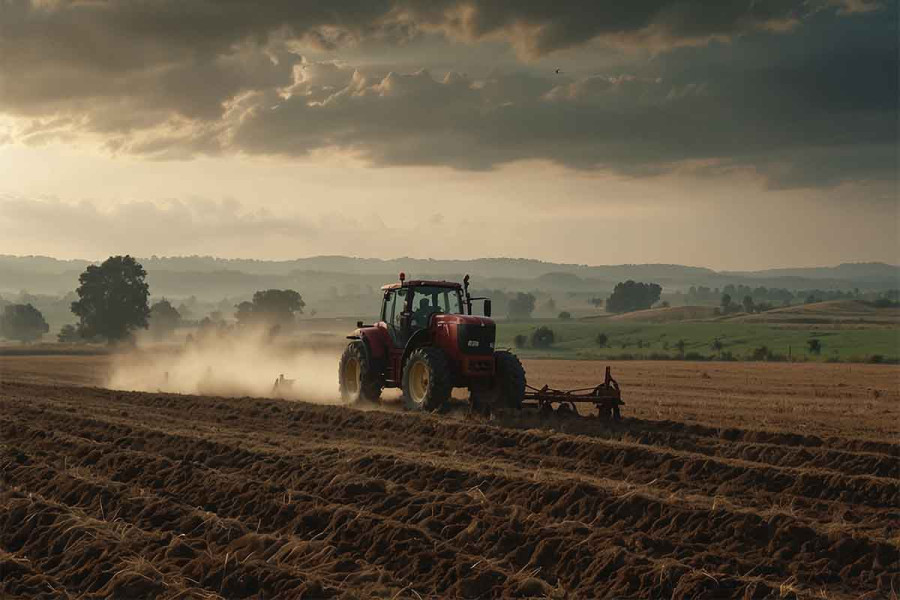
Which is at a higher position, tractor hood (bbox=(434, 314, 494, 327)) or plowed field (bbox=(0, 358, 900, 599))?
tractor hood (bbox=(434, 314, 494, 327))

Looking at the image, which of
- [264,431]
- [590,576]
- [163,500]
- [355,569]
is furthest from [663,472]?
[264,431]

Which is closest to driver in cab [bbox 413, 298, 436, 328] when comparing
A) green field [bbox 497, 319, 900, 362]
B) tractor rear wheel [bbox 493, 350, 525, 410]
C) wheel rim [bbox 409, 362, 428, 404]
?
wheel rim [bbox 409, 362, 428, 404]

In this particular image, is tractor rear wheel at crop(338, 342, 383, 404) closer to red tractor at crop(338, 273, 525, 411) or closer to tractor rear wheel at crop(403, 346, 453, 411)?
red tractor at crop(338, 273, 525, 411)

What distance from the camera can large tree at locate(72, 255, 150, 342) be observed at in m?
80.6

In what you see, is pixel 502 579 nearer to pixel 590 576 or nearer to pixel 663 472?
pixel 590 576

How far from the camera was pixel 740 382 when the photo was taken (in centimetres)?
3297

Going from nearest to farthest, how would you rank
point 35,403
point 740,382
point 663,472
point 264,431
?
point 663,472
point 264,431
point 35,403
point 740,382

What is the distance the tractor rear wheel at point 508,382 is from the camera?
16.8 meters

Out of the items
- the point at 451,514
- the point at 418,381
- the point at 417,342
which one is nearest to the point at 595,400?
the point at 418,381

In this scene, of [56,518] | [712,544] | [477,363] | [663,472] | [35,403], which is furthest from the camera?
[35,403]

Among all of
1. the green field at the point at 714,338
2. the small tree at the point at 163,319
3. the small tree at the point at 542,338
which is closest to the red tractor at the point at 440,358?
the green field at the point at 714,338

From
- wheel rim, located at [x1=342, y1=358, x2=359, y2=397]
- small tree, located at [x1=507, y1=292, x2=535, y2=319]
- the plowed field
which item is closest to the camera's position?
the plowed field

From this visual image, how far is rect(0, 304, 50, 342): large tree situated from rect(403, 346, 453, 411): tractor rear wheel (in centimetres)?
10360

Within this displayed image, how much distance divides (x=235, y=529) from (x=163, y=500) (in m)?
1.40
